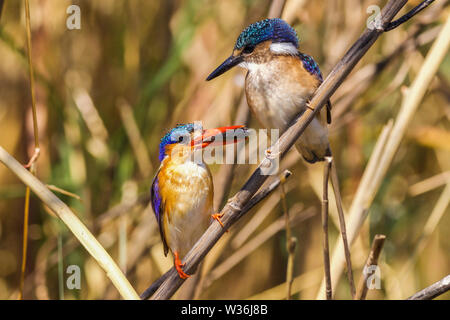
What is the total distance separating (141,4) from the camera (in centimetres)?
164

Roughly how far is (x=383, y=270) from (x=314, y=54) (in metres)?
0.78

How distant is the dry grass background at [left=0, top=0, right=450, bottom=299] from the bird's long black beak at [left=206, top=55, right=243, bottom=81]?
40cm

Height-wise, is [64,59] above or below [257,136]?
above

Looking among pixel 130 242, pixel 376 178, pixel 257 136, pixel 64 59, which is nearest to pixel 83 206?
pixel 130 242

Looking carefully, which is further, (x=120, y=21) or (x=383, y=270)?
(x=383, y=270)

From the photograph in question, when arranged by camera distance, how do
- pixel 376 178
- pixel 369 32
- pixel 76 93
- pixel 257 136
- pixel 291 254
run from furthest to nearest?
pixel 76 93, pixel 257 136, pixel 376 178, pixel 291 254, pixel 369 32

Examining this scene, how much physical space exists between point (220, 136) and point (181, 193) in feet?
1.07

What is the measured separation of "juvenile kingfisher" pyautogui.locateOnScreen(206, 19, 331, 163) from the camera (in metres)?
0.96

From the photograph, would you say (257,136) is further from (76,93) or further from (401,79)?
(76,93)

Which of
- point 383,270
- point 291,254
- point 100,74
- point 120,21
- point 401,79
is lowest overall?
point 383,270

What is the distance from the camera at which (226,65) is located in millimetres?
943

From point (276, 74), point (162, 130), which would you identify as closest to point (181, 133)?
point (276, 74)

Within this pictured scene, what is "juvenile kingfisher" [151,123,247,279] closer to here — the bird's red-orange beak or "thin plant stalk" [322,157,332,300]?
the bird's red-orange beak

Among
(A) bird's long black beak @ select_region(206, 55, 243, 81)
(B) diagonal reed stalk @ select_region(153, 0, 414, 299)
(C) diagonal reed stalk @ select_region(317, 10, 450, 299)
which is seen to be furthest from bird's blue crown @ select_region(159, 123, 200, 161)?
(C) diagonal reed stalk @ select_region(317, 10, 450, 299)
